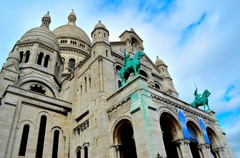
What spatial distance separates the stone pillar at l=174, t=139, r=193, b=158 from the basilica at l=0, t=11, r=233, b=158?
69 mm

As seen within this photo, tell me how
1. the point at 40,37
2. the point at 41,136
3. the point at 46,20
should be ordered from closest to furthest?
1. the point at 41,136
2. the point at 40,37
3. the point at 46,20

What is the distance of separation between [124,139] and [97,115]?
305 centimetres

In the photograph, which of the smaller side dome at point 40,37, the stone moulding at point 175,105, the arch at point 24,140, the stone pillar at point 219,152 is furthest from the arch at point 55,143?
the stone pillar at point 219,152

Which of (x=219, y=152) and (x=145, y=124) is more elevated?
(x=145, y=124)

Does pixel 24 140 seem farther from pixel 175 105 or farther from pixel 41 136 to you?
pixel 175 105

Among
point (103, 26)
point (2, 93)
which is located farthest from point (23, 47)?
point (103, 26)

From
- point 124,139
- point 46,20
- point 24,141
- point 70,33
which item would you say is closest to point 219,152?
point 124,139

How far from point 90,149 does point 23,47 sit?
17.6 meters

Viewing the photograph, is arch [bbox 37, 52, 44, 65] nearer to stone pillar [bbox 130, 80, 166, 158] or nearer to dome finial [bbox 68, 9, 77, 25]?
stone pillar [bbox 130, 80, 166, 158]

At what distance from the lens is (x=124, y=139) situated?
56.2 feet

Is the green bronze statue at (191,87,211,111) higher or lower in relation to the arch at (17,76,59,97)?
lower

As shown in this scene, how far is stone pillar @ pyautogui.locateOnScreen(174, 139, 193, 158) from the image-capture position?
14820 mm

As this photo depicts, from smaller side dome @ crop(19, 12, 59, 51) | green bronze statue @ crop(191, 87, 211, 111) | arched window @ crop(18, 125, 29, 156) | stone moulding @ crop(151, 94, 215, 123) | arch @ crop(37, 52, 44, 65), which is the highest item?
smaller side dome @ crop(19, 12, 59, 51)

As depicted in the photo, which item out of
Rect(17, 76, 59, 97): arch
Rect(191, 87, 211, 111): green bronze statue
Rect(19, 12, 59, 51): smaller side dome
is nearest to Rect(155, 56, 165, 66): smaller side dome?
Rect(191, 87, 211, 111): green bronze statue
